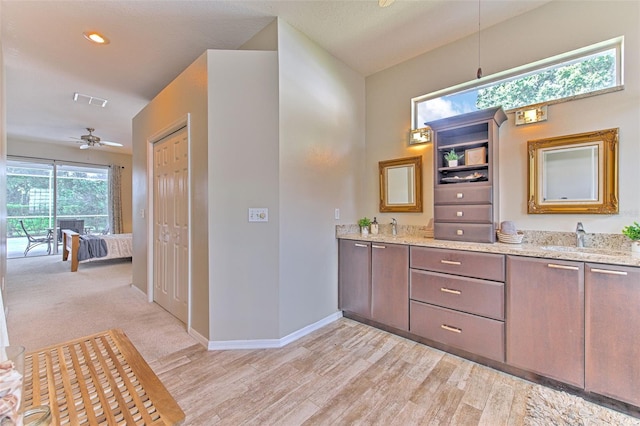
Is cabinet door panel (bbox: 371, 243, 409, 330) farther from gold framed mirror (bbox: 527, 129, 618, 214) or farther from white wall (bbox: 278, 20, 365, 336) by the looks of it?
gold framed mirror (bbox: 527, 129, 618, 214)

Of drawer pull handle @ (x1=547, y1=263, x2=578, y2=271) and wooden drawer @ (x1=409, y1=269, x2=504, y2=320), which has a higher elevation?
drawer pull handle @ (x1=547, y1=263, x2=578, y2=271)

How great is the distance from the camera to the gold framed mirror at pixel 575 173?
204cm

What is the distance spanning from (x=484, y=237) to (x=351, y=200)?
4.75 feet

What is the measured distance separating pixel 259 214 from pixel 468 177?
1.97 m

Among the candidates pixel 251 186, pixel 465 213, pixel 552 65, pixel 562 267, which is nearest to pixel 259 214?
pixel 251 186

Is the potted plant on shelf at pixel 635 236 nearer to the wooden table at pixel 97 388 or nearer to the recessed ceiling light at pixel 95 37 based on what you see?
the wooden table at pixel 97 388

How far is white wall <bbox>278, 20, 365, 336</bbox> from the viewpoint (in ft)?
8.24

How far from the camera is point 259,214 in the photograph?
245 cm

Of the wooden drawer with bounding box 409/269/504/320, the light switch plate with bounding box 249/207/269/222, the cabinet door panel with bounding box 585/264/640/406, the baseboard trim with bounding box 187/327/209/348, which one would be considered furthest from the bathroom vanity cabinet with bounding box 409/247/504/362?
the baseboard trim with bounding box 187/327/209/348

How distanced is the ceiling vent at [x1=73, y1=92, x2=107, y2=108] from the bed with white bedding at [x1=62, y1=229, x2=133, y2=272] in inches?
103

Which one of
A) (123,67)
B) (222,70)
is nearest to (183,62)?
(123,67)

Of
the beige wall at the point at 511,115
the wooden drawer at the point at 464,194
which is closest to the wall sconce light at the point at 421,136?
the beige wall at the point at 511,115

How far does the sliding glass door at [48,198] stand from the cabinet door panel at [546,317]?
31.7ft

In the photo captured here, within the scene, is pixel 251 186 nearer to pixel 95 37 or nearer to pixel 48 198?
pixel 95 37
